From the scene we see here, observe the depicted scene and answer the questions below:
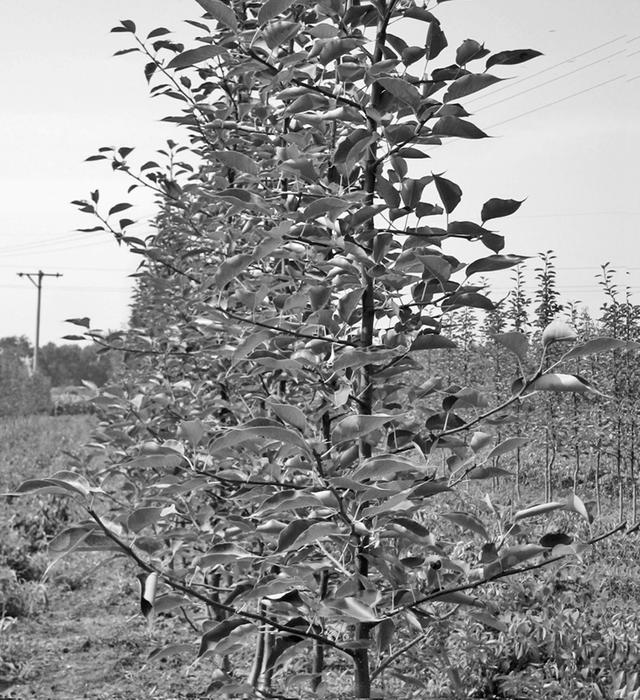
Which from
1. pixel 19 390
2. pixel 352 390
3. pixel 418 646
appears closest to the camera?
pixel 352 390

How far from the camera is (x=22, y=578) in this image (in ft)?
21.1

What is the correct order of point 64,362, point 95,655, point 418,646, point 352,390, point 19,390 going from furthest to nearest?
point 64,362 → point 19,390 → point 95,655 → point 418,646 → point 352,390

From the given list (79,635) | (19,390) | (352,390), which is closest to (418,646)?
(352,390)

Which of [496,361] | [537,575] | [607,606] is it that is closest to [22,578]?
[537,575]

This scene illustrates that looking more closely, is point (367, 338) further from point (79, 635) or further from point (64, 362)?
point (64, 362)

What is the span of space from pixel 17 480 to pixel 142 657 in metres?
8.68

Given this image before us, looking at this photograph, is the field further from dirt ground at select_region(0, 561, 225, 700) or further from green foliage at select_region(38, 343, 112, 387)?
green foliage at select_region(38, 343, 112, 387)

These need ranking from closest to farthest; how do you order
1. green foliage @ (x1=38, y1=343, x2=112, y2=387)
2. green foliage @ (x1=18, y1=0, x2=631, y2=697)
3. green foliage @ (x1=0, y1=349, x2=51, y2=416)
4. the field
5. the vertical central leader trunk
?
green foliage @ (x1=18, y1=0, x2=631, y2=697) < the vertical central leader trunk < the field < green foliage @ (x1=0, y1=349, x2=51, y2=416) < green foliage @ (x1=38, y1=343, x2=112, y2=387)

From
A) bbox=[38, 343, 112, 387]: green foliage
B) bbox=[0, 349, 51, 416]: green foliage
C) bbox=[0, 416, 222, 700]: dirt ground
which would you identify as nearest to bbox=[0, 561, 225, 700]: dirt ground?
bbox=[0, 416, 222, 700]: dirt ground

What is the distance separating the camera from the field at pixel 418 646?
365cm

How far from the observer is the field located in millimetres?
3648

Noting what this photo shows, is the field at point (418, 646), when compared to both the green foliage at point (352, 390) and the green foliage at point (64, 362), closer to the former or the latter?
the green foliage at point (352, 390)

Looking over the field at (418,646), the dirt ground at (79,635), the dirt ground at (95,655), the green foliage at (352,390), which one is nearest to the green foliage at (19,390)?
the dirt ground at (79,635)

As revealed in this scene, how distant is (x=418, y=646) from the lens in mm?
3125
